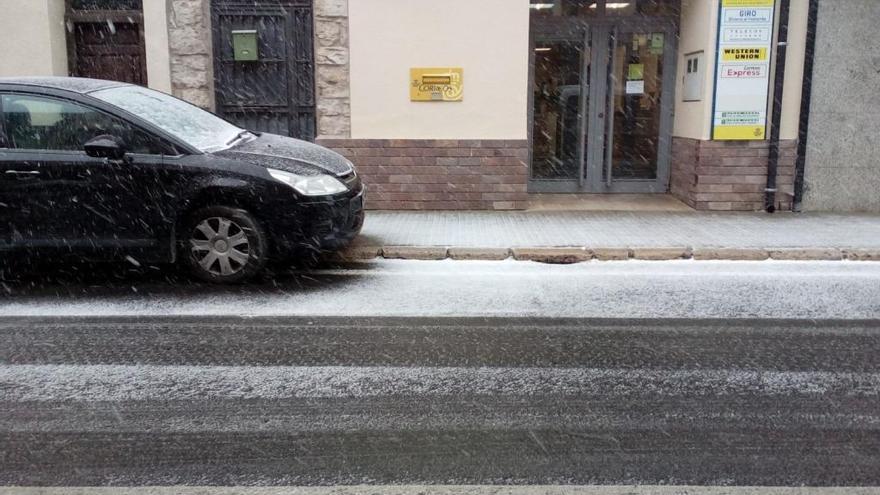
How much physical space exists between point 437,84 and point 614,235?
10.5ft

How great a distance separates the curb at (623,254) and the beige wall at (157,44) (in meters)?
4.23

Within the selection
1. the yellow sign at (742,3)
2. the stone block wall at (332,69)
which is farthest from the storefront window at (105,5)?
the yellow sign at (742,3)

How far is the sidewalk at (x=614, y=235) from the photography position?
8.15m

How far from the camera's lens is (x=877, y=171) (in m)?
10.4

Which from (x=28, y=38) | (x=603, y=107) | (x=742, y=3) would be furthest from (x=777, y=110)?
(x=28, y=38)

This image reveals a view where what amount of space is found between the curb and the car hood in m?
1.02

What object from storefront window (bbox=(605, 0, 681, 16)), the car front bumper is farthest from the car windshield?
storefront window (bbox=(605, 0, 681, 16))

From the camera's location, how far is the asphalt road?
144 inches

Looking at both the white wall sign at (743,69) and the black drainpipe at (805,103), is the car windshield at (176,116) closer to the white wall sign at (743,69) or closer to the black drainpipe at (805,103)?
the white wall sign at (743,69)

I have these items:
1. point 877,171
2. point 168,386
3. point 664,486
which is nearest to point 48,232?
point 168,386

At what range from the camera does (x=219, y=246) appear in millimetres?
7059

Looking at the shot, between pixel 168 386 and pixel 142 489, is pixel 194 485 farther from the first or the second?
pixel 168 386

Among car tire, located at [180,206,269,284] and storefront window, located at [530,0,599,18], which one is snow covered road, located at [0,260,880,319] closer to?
car tire, located at [180,206,269,284]

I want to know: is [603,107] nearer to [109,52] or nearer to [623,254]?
[623,254]
